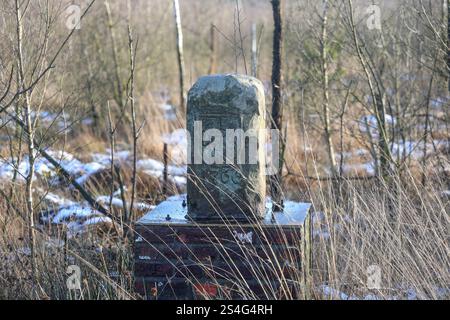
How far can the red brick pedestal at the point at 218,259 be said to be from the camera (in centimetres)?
413

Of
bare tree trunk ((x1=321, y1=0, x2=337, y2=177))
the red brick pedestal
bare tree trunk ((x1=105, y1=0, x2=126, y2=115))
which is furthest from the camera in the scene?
bare tree trunk ((x1=105, y1=0, x2=126, y2=115))

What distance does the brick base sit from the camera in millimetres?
4129

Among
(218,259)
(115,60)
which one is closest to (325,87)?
(218,259)

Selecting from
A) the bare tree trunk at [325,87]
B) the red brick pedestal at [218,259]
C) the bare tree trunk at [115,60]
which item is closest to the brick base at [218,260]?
the red brick pedestal at [218,259]

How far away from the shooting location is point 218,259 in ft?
13.8

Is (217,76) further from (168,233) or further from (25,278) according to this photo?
(25,278)

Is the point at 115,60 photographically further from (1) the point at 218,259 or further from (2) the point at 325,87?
(1) the point at 218,259

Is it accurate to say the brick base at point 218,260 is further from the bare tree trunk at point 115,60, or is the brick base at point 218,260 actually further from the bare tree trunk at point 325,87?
the bare tree trunk at point 115,60

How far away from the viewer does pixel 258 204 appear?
4.37 meters

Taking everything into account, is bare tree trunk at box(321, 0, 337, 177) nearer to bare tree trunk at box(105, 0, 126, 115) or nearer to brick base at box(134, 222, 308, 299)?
brick base at box(134, 222, 308, 299)

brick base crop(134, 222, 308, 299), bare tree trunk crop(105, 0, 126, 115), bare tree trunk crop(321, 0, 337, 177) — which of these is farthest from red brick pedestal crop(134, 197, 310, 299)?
bare tree trunk crop(105, 0, 126, 115)

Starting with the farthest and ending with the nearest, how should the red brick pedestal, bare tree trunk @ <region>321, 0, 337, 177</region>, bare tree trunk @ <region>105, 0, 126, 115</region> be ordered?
bare tree trunk @ <region>105, 0, 126, 115</region> → bare tree trunk @ <region>321, 0, 337, 177</region> → the red brick pedestal

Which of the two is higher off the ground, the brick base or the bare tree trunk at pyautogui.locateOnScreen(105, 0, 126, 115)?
the bare tree trunk at pyautogui.locateOnScreen(105, 0, 126, 115)
